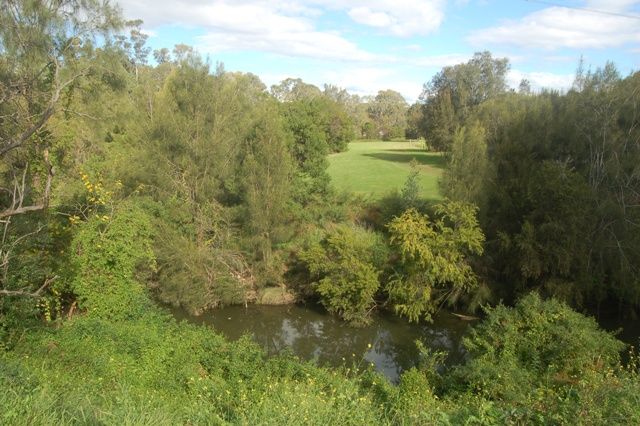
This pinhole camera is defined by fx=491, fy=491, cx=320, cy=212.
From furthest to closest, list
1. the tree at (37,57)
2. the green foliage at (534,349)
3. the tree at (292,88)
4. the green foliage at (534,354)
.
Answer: the tree at (292,88), the tree at (37,57), the green foliage at (534,349), the green foliage at (534,354)

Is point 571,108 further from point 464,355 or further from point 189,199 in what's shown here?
point 189,199

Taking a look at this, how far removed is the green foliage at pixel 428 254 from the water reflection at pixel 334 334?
0.81 m

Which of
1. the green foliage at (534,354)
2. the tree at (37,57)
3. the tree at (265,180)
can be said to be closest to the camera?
the green foliage at (534,354)

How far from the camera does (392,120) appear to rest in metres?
94.9

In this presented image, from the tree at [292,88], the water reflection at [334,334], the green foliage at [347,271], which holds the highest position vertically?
the tree at [292,88]

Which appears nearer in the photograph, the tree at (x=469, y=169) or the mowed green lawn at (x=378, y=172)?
the tree at (x=469, y=169)

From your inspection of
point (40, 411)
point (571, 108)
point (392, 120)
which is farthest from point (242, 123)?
point (392, 120)

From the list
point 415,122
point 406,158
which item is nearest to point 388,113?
point 415,122

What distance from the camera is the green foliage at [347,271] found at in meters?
17.9

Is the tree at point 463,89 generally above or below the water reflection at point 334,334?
above

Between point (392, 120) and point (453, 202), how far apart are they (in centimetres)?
7931

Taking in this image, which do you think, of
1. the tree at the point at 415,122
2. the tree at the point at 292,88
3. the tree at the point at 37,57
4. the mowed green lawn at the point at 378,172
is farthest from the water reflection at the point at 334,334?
the tree at the point at 292,88

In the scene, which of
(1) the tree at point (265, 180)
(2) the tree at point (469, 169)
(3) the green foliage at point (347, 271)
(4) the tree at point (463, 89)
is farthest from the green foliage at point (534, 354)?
(4) the tree at point (463, 89)

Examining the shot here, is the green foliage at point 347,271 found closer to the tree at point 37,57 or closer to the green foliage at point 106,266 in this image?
the green foliage at point 106,266
